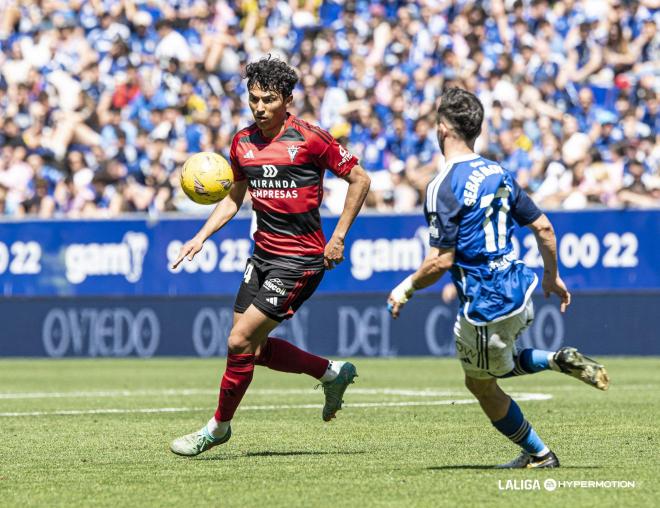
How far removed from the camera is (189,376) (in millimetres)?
17703

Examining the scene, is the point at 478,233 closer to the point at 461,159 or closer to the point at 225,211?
the point at 461,159

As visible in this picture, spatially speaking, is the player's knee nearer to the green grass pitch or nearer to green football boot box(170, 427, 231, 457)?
green football boot box(170, 427, 231, 457)

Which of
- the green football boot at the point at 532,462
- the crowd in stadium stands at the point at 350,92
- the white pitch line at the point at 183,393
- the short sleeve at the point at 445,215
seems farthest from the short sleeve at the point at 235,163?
the crowd in stadium stands at the point at 350,92

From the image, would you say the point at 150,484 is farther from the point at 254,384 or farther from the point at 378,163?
the point at 378,163

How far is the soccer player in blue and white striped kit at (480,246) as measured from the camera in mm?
7617

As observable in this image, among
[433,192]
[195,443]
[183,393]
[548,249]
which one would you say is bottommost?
[183,393]

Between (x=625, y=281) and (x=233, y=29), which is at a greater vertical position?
(x=233, y=29)

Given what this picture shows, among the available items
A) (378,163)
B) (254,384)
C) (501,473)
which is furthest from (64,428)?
(378,163)

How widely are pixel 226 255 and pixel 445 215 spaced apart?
45.6ft

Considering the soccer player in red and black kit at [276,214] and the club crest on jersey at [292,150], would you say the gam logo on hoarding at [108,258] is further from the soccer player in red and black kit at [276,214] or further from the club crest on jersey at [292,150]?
the club crest on jersey at [292,150]

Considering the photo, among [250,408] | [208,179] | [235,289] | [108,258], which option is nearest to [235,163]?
[208,179]

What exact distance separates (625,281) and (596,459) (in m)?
11.7

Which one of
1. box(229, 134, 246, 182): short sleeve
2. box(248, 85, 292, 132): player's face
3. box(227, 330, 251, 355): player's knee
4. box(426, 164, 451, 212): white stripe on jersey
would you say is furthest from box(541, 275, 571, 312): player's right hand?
box(229, 134, 246, 182): short sleeve

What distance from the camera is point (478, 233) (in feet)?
25.3
